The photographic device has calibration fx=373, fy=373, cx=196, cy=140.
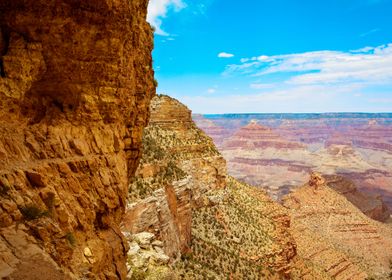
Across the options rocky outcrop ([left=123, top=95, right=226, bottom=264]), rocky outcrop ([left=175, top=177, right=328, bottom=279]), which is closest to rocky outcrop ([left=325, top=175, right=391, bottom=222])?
rocky outcrop ([left=175, top=177, right=328, bottom=279])

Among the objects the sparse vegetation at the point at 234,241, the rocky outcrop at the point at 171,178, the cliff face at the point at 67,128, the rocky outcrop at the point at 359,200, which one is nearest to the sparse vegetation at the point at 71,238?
the cliff face at the point at 67,128

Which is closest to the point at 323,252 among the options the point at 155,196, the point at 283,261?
the point at 283,261

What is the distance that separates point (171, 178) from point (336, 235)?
58.1 meters

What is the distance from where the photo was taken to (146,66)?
45.0 ft

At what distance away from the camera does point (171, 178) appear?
28.3 m

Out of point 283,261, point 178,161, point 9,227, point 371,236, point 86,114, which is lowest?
point 371,236

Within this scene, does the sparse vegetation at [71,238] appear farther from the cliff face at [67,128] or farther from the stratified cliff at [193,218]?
the stratified cliff at [193,218]

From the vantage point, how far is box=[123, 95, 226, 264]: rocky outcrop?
23.0 metres

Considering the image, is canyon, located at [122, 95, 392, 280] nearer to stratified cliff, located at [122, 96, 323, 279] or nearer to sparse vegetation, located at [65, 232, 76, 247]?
stratified cliff, located at [122, 96, 323, 279]

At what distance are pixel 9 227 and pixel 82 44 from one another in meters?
5.40

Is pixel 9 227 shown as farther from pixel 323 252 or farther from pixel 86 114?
pixel 323 252

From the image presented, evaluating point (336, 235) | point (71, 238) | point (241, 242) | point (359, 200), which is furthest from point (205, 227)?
point (359, 200)

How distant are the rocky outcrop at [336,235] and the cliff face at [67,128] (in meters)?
48.1

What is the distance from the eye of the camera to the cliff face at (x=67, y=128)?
7.67 meters
